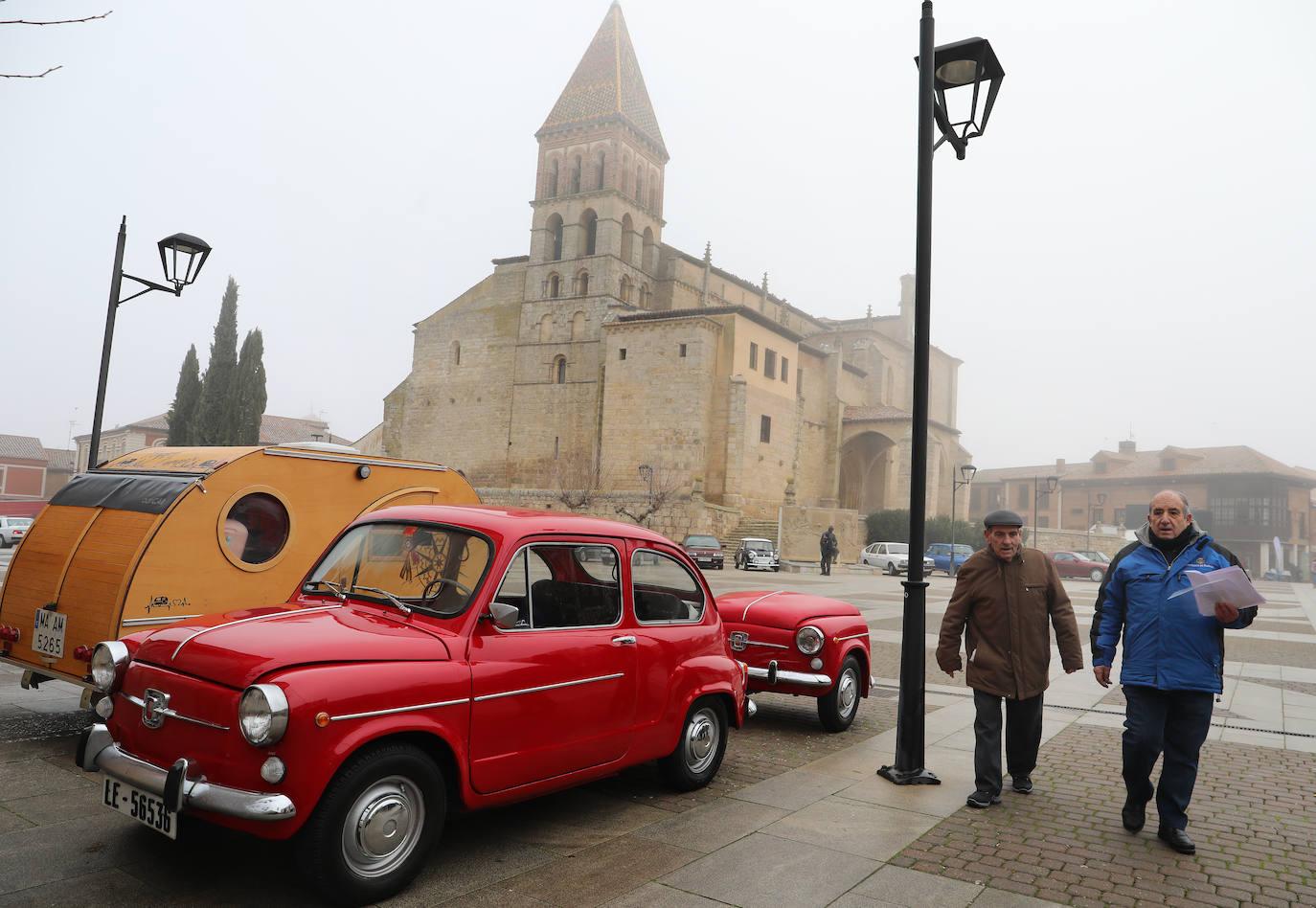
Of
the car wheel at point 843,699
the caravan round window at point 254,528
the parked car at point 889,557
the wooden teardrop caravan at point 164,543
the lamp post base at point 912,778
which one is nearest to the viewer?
the lamp post base at point 912,778

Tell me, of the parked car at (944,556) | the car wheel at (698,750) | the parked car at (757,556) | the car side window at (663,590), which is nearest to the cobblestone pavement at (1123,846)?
the car wheel at (698,750)

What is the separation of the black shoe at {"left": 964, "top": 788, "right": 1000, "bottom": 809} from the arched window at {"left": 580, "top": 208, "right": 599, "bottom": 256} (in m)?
49.1

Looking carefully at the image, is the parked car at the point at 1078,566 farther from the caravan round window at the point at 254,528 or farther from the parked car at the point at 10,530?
the parked car at the point at 10,530

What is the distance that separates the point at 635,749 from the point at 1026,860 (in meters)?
2.07

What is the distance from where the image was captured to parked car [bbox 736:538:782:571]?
3309 centimetres

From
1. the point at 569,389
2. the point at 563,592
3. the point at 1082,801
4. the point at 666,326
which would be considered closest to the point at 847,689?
the point at 1082,801

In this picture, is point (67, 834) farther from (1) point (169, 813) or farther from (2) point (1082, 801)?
(2) point (1082, 801)

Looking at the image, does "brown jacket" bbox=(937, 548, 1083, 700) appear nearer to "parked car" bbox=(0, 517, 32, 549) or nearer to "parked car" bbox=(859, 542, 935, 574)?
"parked car" bbox=(859, 542, 935, 574)

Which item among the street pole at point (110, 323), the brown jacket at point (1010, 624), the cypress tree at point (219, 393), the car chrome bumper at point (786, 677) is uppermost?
the cypress tree at point (219, 393)

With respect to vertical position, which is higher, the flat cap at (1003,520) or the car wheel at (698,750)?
the flat cap at (1003,520)

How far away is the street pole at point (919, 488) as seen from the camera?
5586 millimetres

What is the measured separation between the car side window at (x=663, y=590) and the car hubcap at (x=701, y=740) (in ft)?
2.03

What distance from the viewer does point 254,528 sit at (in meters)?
6.74

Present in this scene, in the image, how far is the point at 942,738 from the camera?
6895 mm
